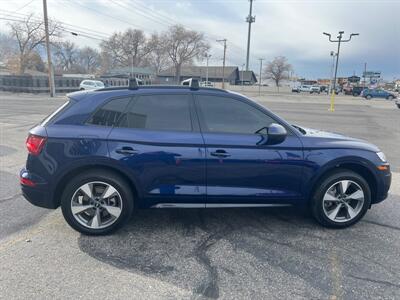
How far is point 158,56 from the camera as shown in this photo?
83062mm

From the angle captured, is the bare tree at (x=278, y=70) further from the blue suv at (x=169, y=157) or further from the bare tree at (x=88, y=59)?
the blue suv at (x=169, y=157)

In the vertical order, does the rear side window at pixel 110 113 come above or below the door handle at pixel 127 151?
above

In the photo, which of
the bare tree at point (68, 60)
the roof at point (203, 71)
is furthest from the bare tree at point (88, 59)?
the roof at point (203, 71)

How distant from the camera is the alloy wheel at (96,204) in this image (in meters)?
3.47

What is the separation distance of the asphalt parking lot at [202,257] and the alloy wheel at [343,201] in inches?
7.8

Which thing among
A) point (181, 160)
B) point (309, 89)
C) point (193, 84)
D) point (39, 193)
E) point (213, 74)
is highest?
point (213, 74)

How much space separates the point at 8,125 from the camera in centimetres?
1138

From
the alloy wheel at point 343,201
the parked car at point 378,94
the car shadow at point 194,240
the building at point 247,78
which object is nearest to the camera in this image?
the car shadow at point 194,240

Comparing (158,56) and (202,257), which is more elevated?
(158,56)

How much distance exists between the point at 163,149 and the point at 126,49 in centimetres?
8445

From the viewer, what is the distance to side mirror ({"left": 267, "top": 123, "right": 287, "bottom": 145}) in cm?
341

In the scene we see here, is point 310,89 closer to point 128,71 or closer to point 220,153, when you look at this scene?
point 128,71

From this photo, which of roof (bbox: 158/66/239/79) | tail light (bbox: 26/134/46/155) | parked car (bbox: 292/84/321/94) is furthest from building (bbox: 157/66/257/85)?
tail light (bbox: 26/134/46/155)

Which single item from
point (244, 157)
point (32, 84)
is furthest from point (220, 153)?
point (32, 84)
